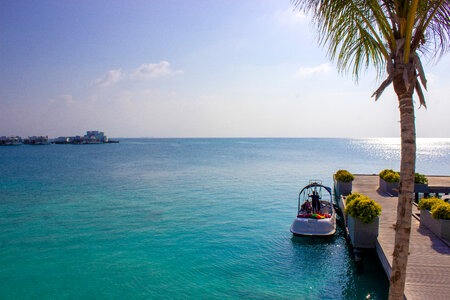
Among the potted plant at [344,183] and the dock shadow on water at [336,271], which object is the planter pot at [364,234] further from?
the potted plant at [344,183]

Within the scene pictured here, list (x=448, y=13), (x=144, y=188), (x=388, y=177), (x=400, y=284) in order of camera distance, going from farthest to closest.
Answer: (x=144, y=188), (x=388, y=177), (x=448, y=13), (x=400, y=284)

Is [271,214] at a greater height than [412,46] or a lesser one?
lesser

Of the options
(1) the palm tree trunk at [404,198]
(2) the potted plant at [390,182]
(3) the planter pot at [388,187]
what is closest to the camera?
(1) the palm tree trunk at [404,198]

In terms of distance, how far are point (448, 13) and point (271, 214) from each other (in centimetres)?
2135

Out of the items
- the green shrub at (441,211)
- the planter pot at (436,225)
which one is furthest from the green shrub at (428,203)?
the green shrub at (441,211)

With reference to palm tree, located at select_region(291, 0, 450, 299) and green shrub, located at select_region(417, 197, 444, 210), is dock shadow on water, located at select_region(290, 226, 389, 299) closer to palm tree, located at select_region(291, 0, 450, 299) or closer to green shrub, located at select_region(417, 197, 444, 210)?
green shrub, located at select_region(417, 197, 444, 210)

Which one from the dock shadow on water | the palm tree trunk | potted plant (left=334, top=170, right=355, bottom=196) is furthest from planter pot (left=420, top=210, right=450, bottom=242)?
the palm tree trunk

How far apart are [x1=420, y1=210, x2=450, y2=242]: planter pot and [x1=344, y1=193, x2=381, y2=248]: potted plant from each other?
261 cm

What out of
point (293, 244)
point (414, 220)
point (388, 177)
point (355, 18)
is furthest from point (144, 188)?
point (355, 18)

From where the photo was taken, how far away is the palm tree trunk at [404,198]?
16.3 ft

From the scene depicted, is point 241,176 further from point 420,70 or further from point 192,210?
point 420,70

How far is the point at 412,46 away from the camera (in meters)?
5.41

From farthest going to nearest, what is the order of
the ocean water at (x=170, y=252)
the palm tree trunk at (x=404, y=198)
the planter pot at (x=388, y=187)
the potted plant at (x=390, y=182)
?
the potted plant at (x=390, y=182) < the planter pot at (x=388, y=187) < the ocean water at (x=170, y=252) < the palm tree trunk at (x=404, y=198)

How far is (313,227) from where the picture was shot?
57.6ft
